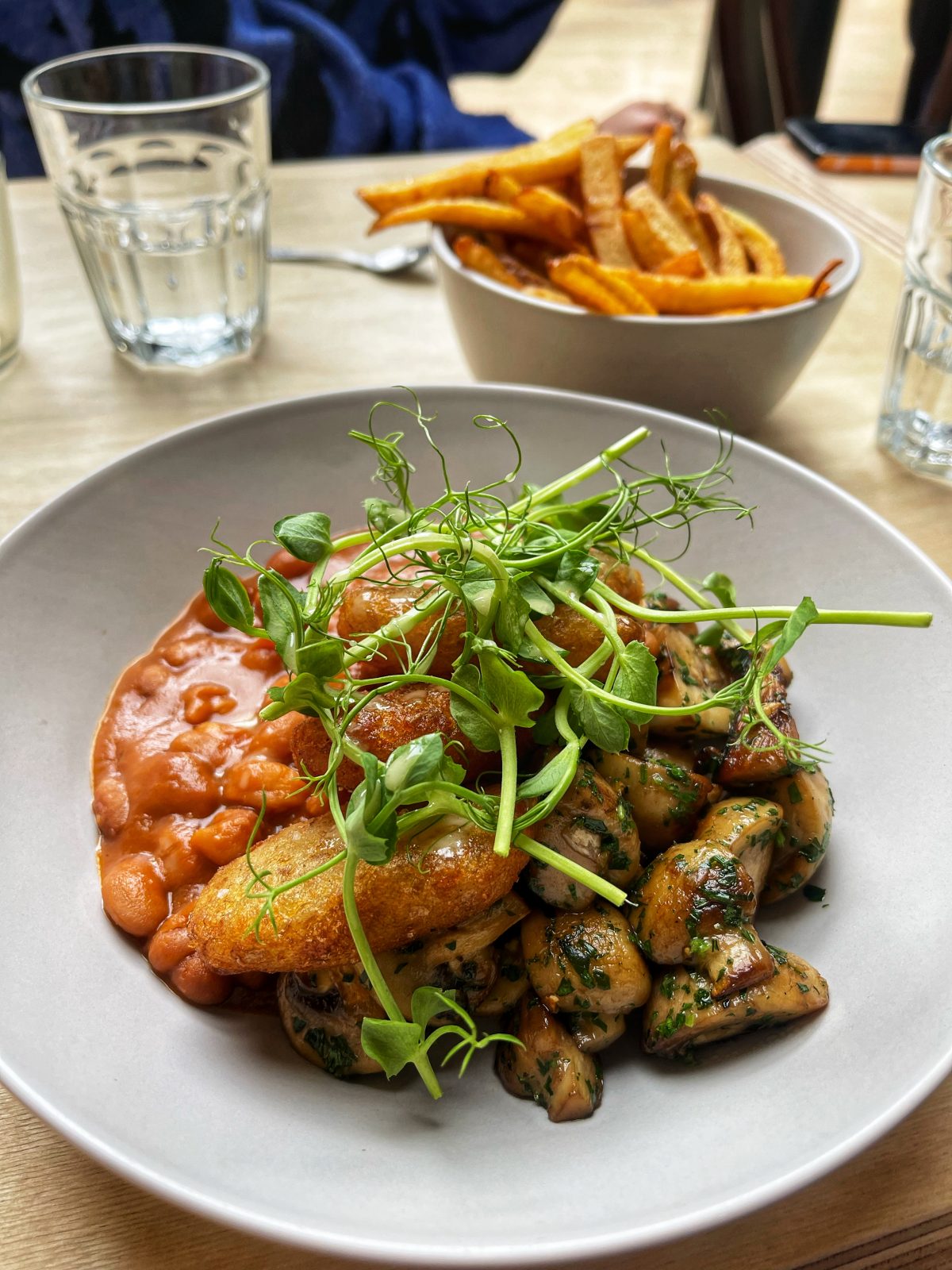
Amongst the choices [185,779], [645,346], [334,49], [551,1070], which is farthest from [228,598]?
[334,49]

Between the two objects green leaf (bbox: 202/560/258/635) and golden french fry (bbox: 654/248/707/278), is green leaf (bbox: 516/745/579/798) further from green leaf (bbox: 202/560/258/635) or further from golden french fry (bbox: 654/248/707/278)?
golden french fry (bbox: 654/248/707/278)

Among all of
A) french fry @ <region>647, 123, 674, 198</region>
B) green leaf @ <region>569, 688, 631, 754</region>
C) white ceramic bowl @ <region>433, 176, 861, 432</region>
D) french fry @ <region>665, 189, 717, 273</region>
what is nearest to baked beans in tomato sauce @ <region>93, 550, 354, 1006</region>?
green leaf @ <region>569, 688, 631, 754</region>

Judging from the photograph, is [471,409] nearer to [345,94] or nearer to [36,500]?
[36,500]

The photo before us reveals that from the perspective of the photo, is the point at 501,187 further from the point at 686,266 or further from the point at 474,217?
the point at 686,266

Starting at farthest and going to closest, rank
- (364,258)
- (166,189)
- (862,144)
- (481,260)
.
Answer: (862,144) → (364,258) → (166,189) → (481,260)

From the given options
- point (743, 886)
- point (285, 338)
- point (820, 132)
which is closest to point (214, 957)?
point (743, 886)

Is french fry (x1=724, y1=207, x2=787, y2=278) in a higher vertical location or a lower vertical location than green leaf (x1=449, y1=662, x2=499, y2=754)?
higher
